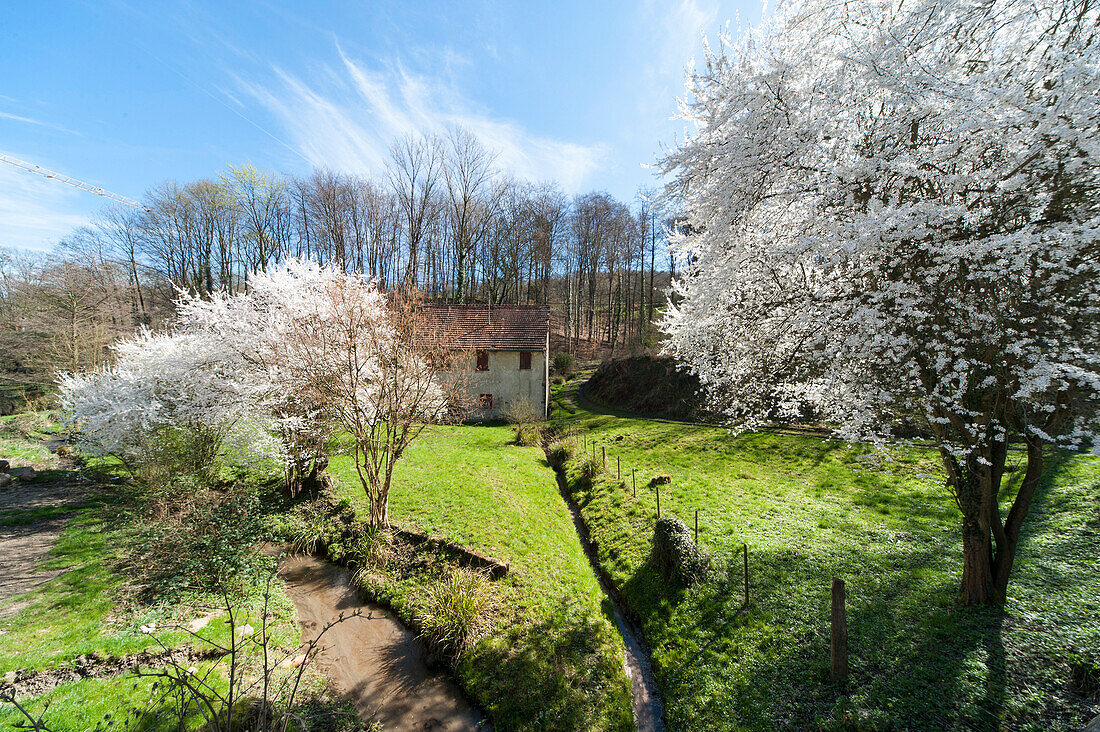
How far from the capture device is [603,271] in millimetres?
38500

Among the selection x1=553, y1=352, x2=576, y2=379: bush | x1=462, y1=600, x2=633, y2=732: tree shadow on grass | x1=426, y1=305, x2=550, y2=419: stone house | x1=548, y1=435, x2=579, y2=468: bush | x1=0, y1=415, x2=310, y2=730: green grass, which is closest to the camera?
x1=0, y1=415, x2=310, y2=730: green grass

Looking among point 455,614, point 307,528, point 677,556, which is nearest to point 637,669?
point 677,556

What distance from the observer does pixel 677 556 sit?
6840 millimetres

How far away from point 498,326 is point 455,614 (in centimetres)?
1822

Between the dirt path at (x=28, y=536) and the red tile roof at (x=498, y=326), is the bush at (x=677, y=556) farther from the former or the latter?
the red tile roof at (x=498, y=326)

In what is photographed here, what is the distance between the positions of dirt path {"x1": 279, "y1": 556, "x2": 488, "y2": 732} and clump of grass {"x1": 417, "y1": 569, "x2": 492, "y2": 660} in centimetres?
34

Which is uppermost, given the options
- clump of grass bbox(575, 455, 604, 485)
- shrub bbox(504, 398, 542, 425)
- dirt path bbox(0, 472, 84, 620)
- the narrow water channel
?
shrub bbox(504, 398, 542, 425)

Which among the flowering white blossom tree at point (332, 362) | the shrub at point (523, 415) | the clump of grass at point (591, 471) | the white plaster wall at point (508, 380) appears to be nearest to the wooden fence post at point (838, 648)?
the flowering white blossom tree at point (332, 362)

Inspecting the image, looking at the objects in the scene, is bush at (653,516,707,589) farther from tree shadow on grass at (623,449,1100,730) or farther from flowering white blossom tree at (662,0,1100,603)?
flowering white blossom tree at (662,0,1100,603)

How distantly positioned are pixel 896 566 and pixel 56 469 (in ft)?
77.8

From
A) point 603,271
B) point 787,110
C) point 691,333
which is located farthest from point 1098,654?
point 603,271

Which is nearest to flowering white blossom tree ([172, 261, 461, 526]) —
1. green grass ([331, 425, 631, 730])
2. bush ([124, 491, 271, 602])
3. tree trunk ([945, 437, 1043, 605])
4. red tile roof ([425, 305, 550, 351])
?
green grass ([331, 425, 631, 730])

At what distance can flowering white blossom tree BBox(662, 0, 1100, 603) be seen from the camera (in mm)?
3625

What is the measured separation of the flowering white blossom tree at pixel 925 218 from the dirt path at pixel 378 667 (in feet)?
20.2
